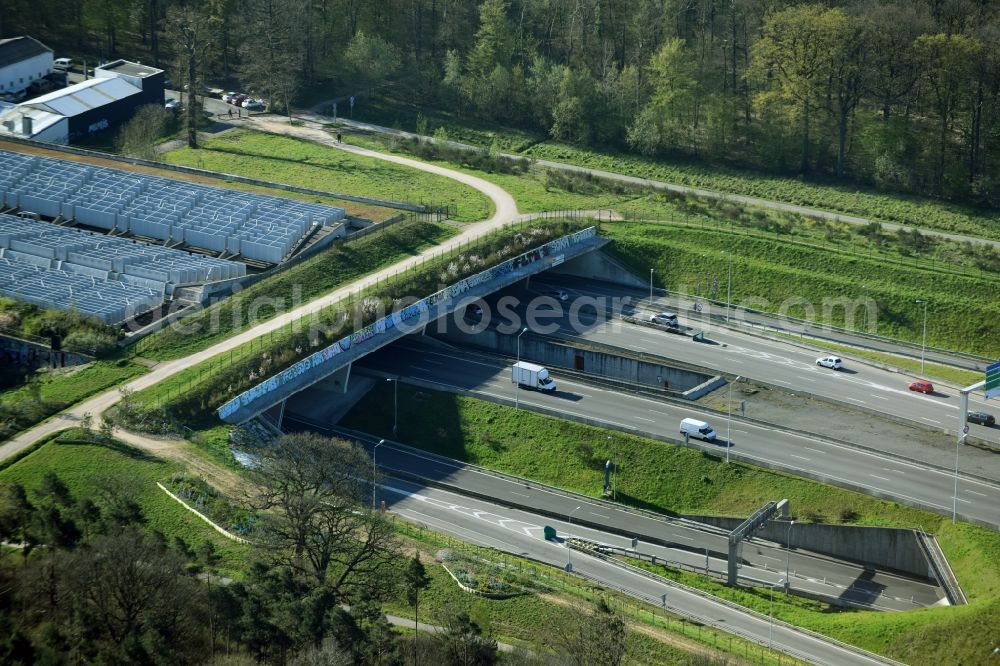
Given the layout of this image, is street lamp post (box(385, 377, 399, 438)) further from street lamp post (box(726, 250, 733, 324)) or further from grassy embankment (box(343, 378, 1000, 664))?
street lamp post (box(726, 250, 733, 324))

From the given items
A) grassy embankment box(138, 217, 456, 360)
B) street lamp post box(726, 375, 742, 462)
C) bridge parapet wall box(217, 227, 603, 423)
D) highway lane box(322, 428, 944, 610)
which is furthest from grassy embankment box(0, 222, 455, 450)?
street lamp post box(726, 375, 742, 462)

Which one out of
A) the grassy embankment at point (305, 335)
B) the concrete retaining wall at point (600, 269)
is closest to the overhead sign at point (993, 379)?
the concrete retaining wall at point (600, 269)

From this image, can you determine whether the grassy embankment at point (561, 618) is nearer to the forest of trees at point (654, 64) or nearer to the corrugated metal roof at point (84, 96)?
the forest of trees at point (654, 64)

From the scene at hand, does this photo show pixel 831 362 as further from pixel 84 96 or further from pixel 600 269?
pixel 84 96

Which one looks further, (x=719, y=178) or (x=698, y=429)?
(x=719, y=178)

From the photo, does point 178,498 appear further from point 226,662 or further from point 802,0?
point 802,0

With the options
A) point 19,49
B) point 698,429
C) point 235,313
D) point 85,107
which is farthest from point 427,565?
point 19,49

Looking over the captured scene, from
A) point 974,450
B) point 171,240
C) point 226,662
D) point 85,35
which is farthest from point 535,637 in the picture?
point 85,35
